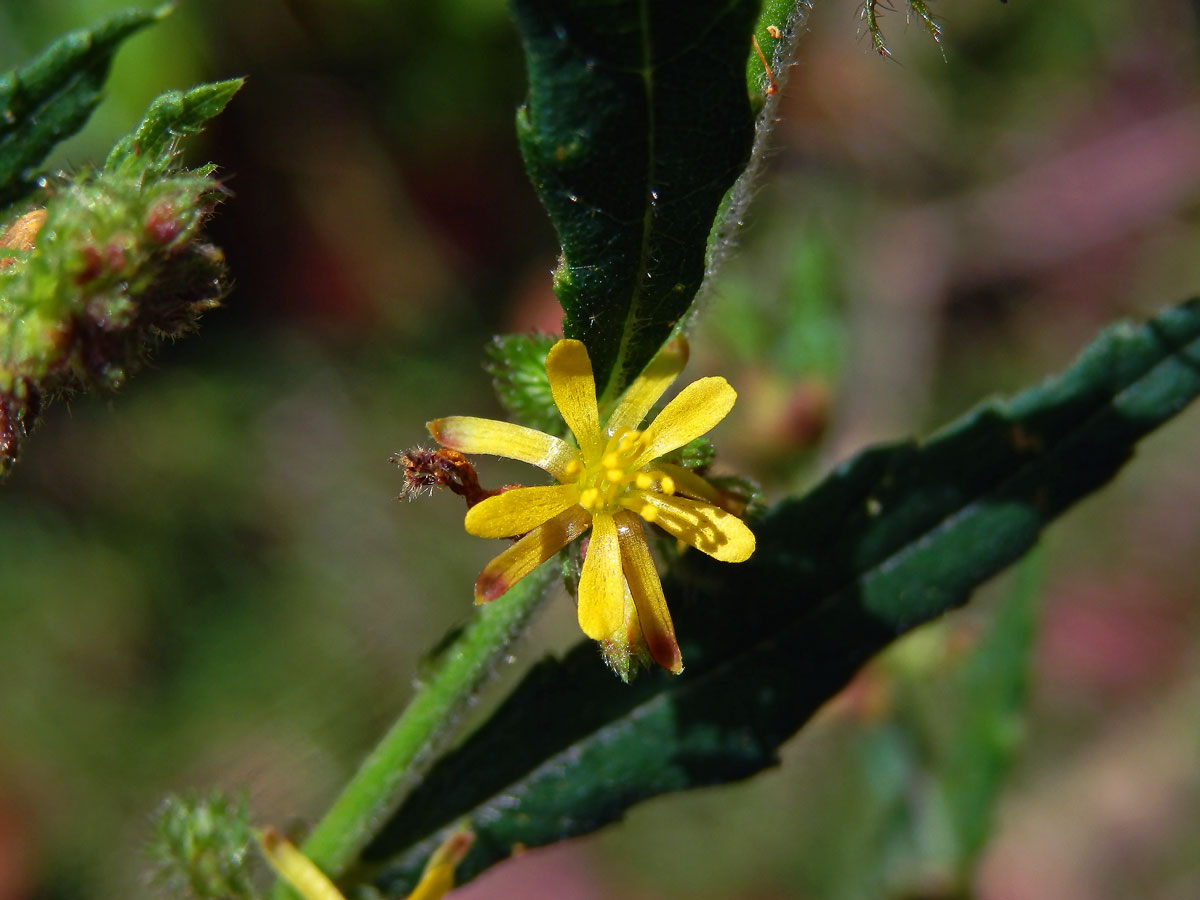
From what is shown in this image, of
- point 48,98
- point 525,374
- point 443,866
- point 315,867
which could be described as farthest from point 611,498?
point 48,98

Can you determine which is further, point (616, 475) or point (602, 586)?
point (616, 475)

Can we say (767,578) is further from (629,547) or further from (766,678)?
(629,547)

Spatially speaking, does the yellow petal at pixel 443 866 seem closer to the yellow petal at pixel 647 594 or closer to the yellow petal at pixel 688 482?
the yellow petal at pixel 647 594

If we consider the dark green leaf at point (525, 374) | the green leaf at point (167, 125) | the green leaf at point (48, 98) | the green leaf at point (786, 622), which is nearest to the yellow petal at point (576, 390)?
the dark green leaf at point (525, 374)

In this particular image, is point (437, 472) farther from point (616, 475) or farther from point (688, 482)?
point (688, 482)

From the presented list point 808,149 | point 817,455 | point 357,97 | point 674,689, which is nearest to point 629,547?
point 674,689

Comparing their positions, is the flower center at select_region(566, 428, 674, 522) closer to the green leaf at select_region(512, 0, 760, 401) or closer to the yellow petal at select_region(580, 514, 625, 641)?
the yellow petal at select_region(580, 514, 625, 641)

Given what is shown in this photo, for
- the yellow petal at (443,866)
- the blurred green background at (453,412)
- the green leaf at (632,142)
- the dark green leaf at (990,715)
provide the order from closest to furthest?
the green leaf at (632,142)
the yellow petal at (443,866)
the dark green leaf at (990,715)
the blurred green background at (453,412)
